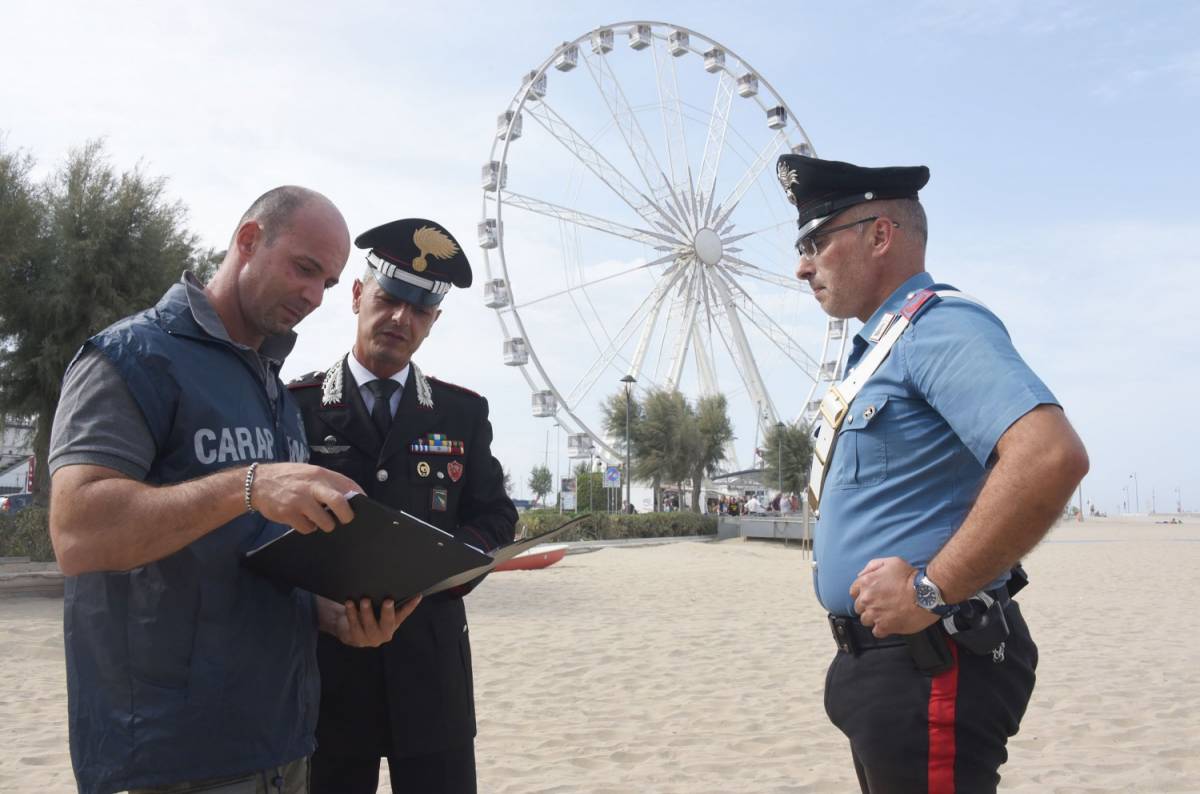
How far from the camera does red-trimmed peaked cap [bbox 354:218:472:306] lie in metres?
2.94

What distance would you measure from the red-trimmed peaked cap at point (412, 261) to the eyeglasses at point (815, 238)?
110 cm

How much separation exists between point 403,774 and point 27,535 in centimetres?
1565

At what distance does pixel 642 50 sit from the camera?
1427 inches

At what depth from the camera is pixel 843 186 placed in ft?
8.21

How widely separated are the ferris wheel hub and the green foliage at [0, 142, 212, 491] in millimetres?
22887

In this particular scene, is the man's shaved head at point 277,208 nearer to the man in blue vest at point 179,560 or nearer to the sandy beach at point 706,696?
the man in blue vest at point 179,560

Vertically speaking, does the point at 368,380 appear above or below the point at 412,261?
below

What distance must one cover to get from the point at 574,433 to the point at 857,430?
33669 mm

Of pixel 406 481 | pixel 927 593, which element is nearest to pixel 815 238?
pixel 927 593

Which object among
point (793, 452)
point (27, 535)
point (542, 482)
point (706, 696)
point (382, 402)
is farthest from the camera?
point (542, 482)

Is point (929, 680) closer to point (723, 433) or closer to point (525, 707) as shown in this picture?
point (525, 707)

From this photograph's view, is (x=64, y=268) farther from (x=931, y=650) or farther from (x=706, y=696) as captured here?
(x=931, y=650)

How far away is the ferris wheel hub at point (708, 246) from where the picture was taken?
37.9 meters

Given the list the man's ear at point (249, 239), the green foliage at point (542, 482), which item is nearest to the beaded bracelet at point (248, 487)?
the man's ear at point (249, 239)
